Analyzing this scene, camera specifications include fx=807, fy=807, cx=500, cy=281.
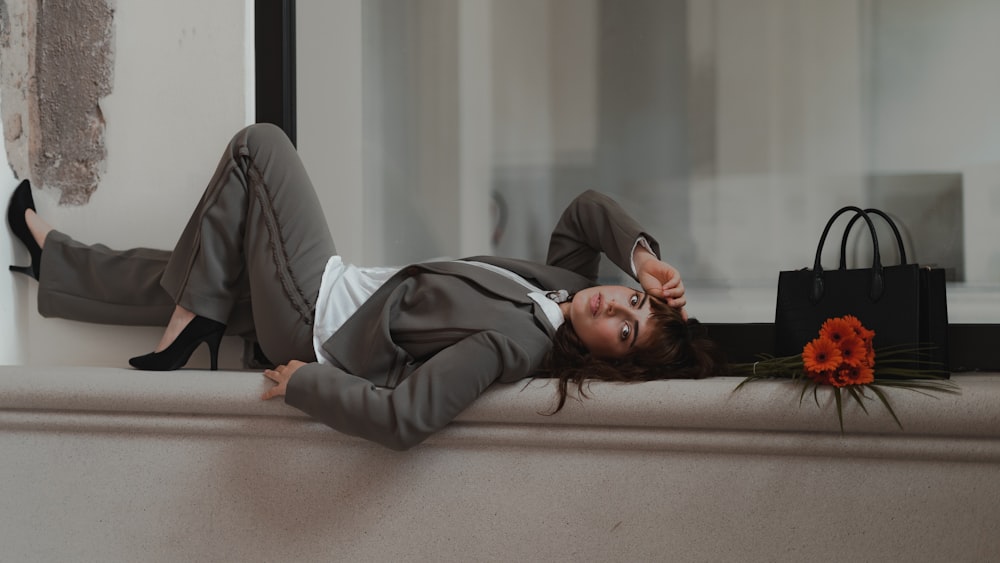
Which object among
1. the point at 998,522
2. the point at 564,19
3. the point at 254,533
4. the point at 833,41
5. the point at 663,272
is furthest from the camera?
the point at 564,19

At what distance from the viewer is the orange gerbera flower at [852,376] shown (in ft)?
4.63

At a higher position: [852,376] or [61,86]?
[61,86]

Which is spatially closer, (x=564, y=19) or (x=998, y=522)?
(x=998, y=522)

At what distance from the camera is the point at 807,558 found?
1451 millimetres

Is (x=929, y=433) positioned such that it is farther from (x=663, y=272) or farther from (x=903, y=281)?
(x=663, y=272)

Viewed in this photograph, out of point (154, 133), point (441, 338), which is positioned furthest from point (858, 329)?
point (154, 133)

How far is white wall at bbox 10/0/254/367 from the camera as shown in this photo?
7.13 feet

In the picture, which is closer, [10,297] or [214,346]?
[214,346]

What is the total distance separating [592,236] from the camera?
76.4 inches

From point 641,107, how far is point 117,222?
4.70ft

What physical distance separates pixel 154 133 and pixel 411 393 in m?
1.21

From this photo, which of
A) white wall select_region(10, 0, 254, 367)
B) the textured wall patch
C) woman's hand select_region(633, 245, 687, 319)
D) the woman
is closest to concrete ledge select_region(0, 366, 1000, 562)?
the woman

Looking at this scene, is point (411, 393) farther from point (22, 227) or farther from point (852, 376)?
point (22, 227)

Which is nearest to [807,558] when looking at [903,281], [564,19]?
[903,281]
